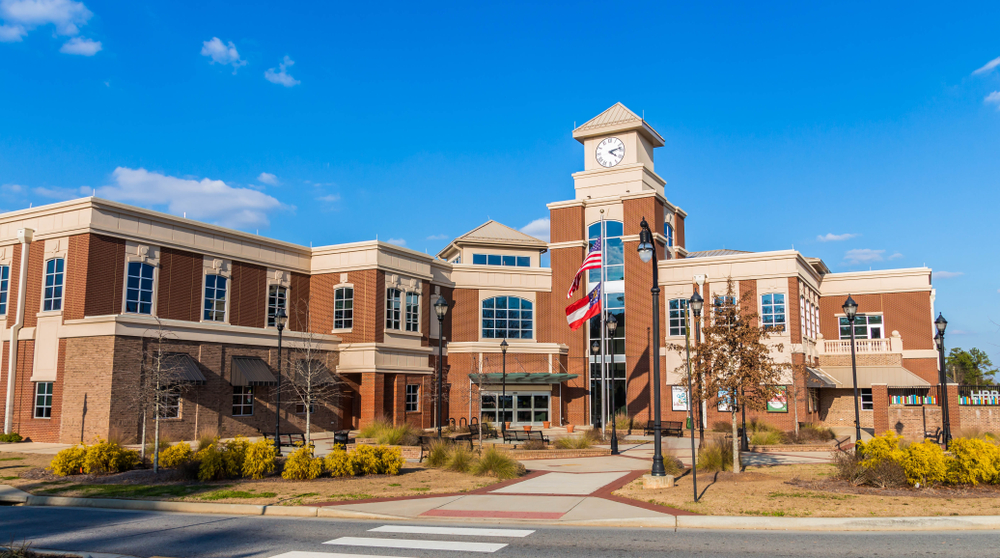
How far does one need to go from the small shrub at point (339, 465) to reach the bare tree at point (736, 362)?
956 cm

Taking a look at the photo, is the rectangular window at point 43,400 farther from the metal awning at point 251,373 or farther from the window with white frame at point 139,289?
the metal awning at point 251,373

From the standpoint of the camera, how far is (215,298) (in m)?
32.9

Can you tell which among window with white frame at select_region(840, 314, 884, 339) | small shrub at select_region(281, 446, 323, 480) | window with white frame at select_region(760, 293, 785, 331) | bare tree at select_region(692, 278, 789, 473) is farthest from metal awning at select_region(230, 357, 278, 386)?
window with white frame at select_region(840, 314, 884, 339)

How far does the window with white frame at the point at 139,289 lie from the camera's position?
29.5m

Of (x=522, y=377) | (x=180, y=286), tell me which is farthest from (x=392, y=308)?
(x=180, y=286)

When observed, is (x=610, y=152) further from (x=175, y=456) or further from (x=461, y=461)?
(x=175, y=456)

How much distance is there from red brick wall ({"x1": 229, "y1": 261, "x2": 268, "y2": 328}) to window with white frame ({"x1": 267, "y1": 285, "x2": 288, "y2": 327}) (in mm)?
287

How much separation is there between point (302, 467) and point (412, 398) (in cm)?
1982

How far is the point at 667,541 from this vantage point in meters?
10.9

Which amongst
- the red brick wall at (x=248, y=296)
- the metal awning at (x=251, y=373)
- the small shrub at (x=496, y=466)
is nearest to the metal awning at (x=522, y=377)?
the metal awning at (x=251, y=373)

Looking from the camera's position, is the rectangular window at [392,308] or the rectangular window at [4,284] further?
the rectangular window at [392,308]

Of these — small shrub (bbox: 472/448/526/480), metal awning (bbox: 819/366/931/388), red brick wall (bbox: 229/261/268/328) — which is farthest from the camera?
metal awning (bbox: 819/366/931/388)

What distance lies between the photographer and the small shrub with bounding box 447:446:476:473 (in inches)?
749

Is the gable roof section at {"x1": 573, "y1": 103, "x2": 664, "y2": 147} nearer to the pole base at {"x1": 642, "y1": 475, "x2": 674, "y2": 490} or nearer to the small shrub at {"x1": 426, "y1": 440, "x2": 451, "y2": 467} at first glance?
the small shrub at {"x1": 426, "y1": 440, "x2": 451, "y2": 467}
